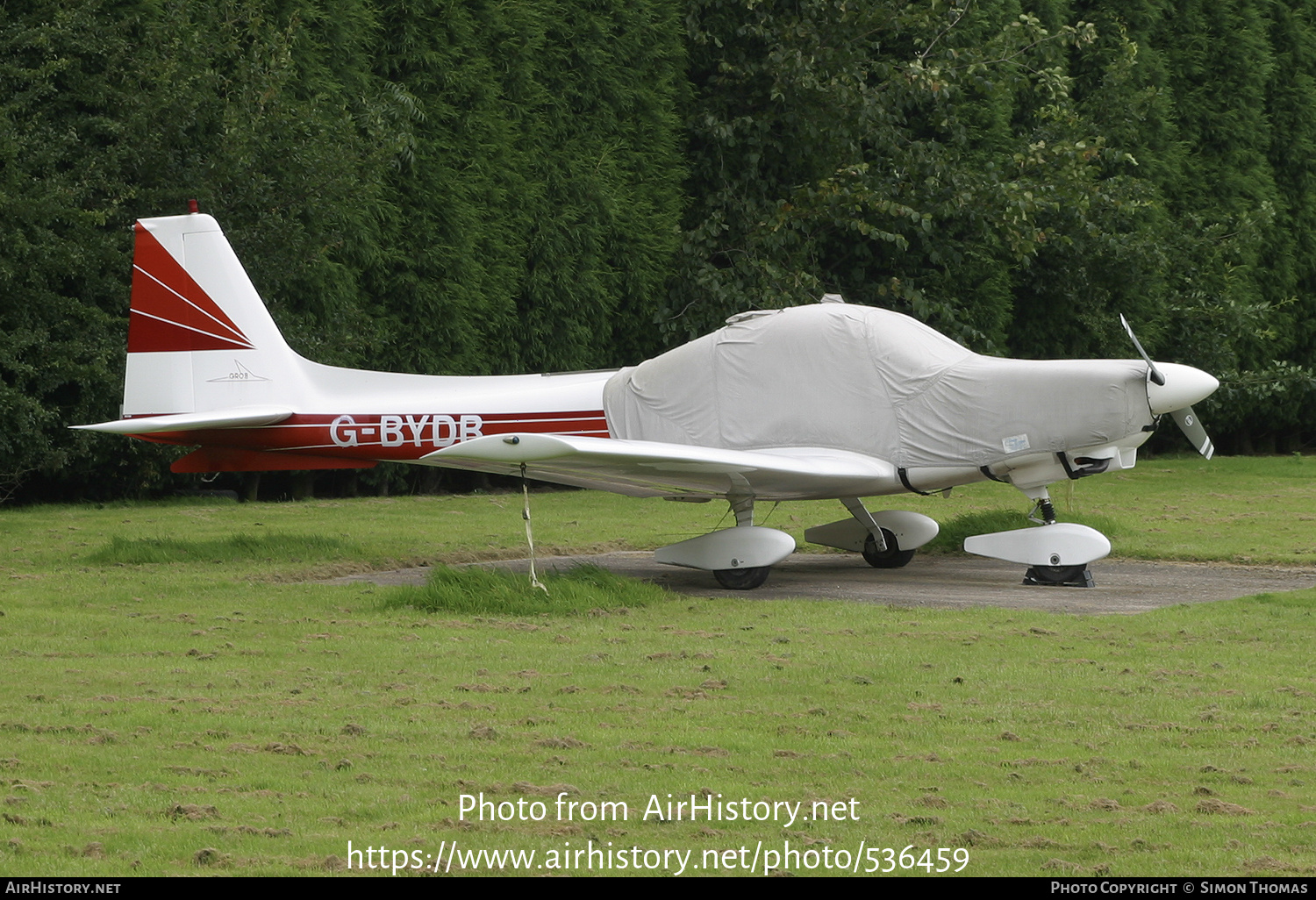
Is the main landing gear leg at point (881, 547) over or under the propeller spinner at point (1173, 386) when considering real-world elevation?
under

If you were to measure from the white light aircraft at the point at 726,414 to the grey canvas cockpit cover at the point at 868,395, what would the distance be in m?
0.01

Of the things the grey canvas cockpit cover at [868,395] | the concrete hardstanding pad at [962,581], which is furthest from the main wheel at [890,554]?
the grey canvas cockpit cover at [868,395]

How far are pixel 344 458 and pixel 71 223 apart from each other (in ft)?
13.8

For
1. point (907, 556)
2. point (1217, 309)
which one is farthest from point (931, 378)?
point (1217, 309)

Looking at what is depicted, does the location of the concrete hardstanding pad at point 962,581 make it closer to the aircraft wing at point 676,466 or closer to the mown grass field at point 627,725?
the mown grass field at point 627,725

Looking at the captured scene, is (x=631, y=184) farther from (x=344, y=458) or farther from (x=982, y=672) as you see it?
(x=982, y=672)

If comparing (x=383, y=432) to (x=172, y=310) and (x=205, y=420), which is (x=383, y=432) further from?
(x=172, y=310)

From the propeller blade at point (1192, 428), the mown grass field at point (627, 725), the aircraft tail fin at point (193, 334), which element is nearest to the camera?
the mown grass field at point (627, 725)

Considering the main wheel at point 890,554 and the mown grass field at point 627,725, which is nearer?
the mown grass field at point 627,725

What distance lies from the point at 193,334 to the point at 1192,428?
735 centimetres

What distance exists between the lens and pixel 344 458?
10867mm

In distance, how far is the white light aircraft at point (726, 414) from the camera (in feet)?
30.6

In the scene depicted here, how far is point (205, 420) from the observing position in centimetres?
1026

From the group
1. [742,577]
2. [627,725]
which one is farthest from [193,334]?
[627,725]
